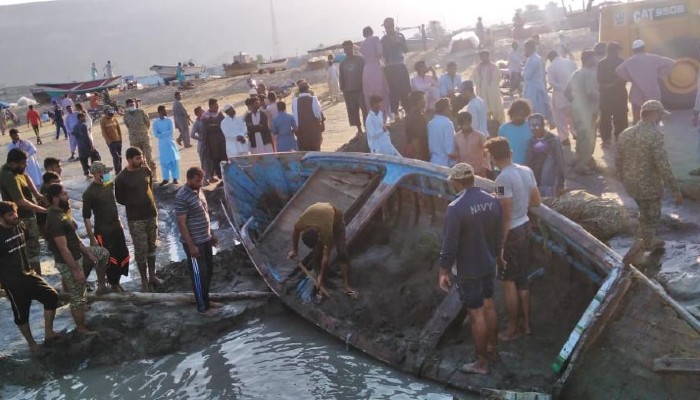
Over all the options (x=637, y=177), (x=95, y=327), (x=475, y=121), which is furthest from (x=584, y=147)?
(x=95, y=327)

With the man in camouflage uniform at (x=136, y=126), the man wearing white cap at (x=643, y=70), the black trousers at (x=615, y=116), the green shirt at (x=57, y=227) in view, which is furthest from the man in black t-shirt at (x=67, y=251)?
the black trousers at (x=615, y=116)

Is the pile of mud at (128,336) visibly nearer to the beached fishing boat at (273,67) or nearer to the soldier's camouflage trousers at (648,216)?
the soldier's camouflage trousers at (648,216)

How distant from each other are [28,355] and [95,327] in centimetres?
67

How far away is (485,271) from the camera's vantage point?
4.99 m

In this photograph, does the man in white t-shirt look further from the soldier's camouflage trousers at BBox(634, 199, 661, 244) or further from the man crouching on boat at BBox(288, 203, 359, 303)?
the man crouching on boat at BBox(288, 203, 359, 303)

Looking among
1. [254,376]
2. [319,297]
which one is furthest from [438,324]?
[254,376]

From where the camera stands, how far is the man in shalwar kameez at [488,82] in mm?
11648

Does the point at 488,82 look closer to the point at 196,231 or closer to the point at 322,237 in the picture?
the point at 322,237

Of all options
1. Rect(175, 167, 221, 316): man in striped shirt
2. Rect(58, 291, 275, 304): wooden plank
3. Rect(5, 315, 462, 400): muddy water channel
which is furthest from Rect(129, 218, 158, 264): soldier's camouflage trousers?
Rect(5, 315, 462, 400): muddy water channel

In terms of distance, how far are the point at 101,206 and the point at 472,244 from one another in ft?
14.4

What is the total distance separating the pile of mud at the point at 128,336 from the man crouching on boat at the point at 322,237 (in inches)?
32.3

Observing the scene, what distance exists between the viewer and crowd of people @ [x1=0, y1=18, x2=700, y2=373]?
5.18m

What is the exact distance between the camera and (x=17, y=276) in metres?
6.28

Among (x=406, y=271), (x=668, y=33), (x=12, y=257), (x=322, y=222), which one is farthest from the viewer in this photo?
(x=668, y=33)
